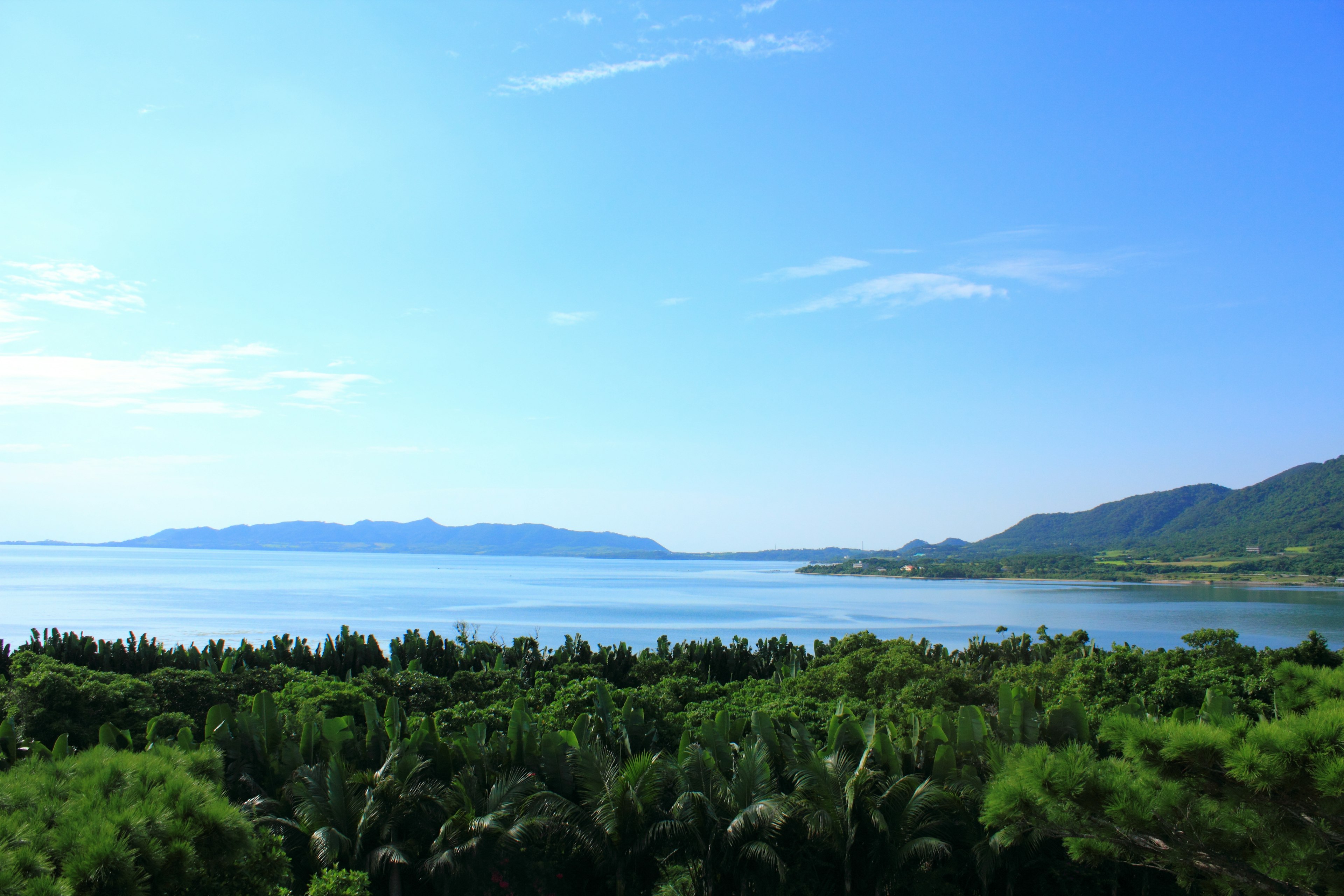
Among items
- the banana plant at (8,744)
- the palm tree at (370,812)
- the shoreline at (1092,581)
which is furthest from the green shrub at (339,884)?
the shoreline at (1092,581)

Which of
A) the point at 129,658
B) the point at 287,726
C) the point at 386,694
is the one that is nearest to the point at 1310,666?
the point at 287,726

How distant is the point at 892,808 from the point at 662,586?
124642mm

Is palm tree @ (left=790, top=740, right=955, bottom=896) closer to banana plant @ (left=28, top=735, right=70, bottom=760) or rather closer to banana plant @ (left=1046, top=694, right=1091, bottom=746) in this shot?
banana plant @ (left=1046, top=694, right=1091, bottom=746)

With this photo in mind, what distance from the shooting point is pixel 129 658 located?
87.8 ft

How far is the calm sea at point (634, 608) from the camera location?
64625 millimetres

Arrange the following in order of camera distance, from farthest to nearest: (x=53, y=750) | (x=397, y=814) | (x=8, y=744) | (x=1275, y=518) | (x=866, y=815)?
(x=1275, y=518), (x=8, y=744), (x=397, y=814), (x=866, y=815), (x=53, y=750)

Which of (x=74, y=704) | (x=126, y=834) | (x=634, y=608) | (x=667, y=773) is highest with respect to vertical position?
(x=126, y=834)

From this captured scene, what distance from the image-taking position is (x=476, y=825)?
1332 centimetres

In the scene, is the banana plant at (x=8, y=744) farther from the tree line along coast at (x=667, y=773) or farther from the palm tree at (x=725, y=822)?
the palm tree at (x=725, y=822)

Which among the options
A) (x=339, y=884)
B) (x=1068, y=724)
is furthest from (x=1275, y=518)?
(x=339, y=884)

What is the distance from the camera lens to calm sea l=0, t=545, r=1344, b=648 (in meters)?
64.6

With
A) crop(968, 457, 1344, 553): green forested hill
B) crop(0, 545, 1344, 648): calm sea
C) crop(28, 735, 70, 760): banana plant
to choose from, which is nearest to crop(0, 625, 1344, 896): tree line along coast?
crop(28, 735, 70, 760): banana plant

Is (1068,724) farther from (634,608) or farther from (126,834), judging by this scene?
(634,608)

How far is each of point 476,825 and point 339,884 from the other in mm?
3062
